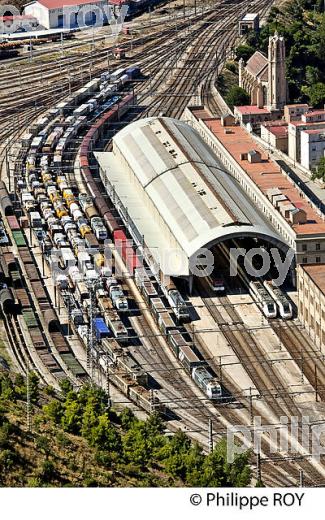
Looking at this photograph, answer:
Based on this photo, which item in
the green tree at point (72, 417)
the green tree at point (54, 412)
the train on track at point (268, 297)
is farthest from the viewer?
the train on track at point (268, 297)

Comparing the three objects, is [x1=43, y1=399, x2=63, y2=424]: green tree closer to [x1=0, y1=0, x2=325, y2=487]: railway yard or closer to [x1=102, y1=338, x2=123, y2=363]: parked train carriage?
[x1=0, y1=0, x2=325, y2=487]: railway yard

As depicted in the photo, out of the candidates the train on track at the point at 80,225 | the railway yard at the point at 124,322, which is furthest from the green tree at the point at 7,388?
the train on track at the point at 80,225

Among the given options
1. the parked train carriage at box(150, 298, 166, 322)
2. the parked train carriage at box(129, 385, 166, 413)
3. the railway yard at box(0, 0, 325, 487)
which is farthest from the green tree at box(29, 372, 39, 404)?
the parked train carriage at box(150, 298, 166, 322)

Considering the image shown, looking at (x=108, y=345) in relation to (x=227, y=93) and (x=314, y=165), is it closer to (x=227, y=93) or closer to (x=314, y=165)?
(x=314, y=165)

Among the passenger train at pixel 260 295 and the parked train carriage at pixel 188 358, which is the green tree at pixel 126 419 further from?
the passenger train at pixel 260 295

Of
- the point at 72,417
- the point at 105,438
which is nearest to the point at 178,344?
the point at 72,417
